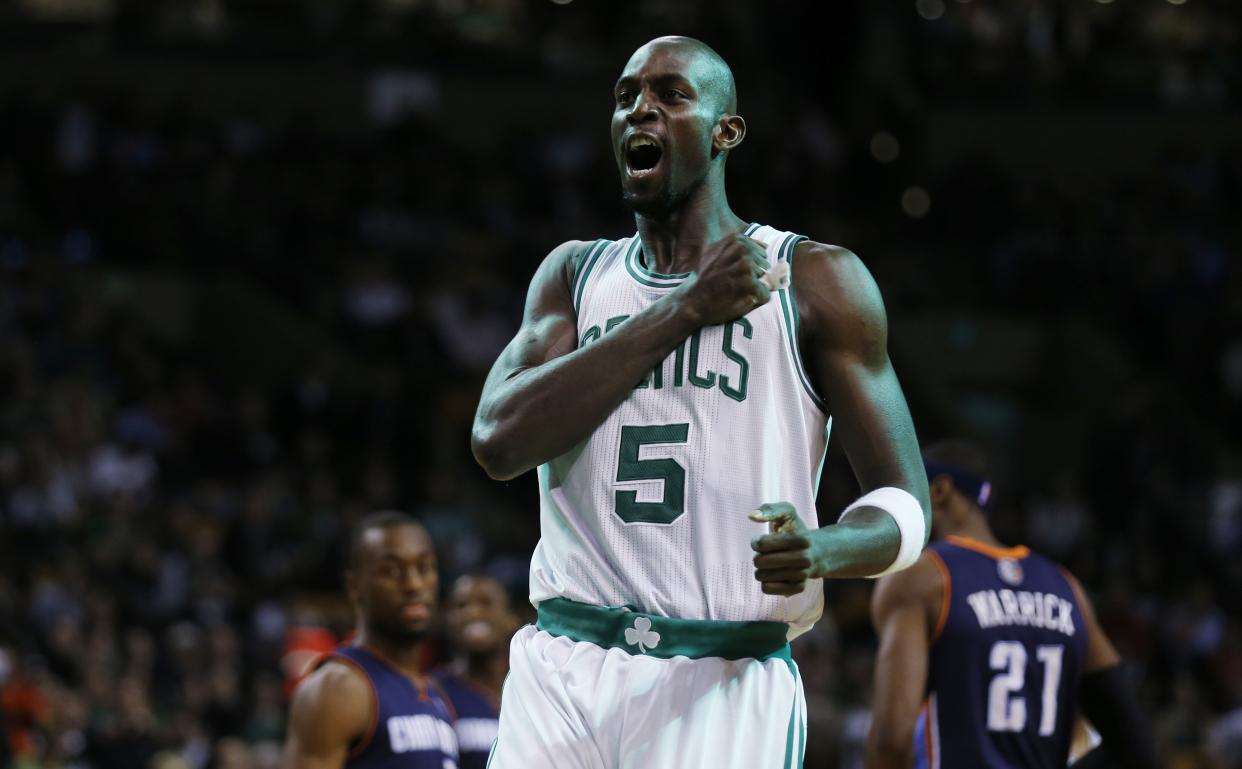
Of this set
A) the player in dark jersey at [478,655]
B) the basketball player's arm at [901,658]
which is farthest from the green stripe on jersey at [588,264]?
the player in dark jersey at [478,655]

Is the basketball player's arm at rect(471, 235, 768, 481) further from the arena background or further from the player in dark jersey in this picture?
the arena background

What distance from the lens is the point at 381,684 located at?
6391 mm

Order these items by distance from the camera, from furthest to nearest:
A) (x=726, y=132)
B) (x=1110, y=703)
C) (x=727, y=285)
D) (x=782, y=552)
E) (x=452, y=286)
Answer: (x=452, y=286), (x=1110, y=703), (x=726, y=132), (x=727, y=285), (x=782, y=552)

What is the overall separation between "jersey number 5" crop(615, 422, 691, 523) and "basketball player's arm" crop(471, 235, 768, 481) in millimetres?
99

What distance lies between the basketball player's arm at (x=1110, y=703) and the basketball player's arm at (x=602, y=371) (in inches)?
126

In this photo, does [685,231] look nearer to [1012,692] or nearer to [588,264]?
[588,264]

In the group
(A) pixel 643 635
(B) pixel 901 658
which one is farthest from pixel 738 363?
(B) pixel 901 658

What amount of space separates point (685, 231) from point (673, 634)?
96 centimetres

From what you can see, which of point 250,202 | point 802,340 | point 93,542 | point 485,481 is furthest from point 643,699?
point 250,202

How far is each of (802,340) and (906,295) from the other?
1593cm

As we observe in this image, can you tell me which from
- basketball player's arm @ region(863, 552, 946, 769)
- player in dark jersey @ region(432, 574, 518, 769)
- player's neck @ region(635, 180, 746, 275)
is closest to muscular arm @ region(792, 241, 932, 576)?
player's neck @ region(635, 180, 746, 275)

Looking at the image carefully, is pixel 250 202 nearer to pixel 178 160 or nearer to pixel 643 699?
pixel 178 160

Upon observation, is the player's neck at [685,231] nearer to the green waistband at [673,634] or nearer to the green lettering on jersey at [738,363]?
the green lettering on jersey at [738,363]

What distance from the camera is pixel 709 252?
400 cm
